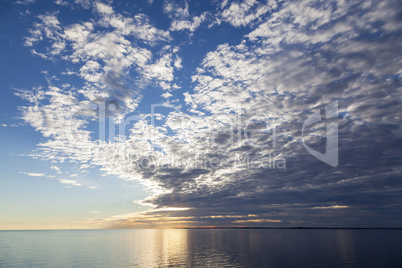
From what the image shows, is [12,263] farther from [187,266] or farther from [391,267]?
[391,267]

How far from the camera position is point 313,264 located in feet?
208

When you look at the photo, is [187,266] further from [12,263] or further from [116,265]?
[12,263]

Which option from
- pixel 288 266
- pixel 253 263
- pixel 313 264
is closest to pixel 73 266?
pixel 253 263

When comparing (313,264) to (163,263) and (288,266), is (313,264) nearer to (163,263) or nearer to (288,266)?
(288,266)

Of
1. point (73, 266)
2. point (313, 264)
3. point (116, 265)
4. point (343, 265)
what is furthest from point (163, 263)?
point (343, 265)

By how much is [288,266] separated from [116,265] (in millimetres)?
48110

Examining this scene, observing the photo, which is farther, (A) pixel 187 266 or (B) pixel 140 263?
(B) pixel 140 263

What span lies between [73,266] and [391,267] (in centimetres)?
8628

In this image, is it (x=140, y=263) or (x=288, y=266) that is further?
(x=140, y=263)

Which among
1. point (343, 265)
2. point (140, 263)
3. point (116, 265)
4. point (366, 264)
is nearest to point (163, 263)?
point (140, 263)

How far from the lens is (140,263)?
6950 centimetres

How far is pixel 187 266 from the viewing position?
63594 mm

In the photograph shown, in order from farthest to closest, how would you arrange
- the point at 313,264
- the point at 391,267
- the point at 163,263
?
the point at 163,263 < the point at 313,264 < the point at 391,267

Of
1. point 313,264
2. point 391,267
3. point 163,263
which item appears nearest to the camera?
point 391,267
